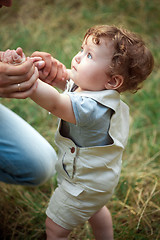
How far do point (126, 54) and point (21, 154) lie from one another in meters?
0.66

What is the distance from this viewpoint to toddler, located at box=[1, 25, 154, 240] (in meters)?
0.99

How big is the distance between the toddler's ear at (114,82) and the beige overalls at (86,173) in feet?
0.05

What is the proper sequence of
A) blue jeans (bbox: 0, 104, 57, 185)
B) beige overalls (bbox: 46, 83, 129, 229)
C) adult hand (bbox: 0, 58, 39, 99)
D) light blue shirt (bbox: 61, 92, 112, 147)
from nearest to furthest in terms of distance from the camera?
adult hand (bbox: 0, 58, 39, 99) → light blue shirt (bbox: 61, 92, 112, 147) → beige overalls (bbox: 46, 83, 129, 229) → blue jeans (bbox: 0, 104, 57, 185)

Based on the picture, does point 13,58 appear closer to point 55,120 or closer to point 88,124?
point 88,124

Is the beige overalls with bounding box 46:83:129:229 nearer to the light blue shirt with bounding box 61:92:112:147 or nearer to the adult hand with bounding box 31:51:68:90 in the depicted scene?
the light blue shirt with bounding box 61:92:112:147

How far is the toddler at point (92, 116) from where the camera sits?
993 mm

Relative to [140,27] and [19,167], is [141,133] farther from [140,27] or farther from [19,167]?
[140,27]

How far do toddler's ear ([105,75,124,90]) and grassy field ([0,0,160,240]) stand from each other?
49cm

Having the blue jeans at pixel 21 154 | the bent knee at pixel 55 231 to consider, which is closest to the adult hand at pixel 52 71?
the blue jeans at pixel 21 154

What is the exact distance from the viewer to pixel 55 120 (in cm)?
220

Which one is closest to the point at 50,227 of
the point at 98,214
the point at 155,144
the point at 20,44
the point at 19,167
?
the point at 98,214

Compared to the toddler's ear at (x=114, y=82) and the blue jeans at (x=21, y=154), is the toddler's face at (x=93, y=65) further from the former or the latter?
the blue jeans at (x=21, y=154)

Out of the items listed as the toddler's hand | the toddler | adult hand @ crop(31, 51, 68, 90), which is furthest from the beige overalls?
the toddler's hand

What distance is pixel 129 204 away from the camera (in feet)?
5.34
